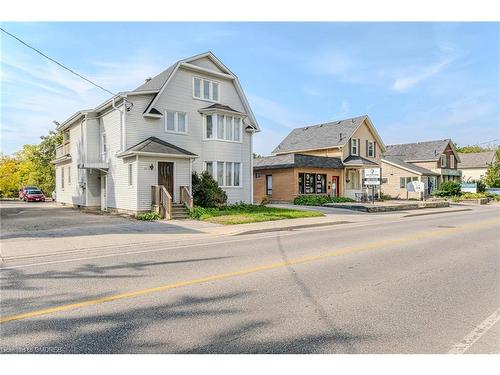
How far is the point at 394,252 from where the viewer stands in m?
9.62

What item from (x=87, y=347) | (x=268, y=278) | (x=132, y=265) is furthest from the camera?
(x=132, y=265)

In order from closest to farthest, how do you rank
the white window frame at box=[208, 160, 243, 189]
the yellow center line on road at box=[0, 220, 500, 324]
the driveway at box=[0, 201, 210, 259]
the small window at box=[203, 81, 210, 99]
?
1. the yellow center line on road at box=[0, 220, 500, 324]
2. the driveway at box=[0, 201, 210, 259]
3. the white window frame at box=[208, 160, 243, 189]
4. the small window at box=[203, 81, 210, 99]

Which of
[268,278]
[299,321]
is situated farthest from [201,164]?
[299,321]

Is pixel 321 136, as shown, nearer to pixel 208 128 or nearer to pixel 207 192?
pixel 208 128

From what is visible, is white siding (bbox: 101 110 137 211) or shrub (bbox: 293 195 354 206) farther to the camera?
shrub (bbox: 293 195 354 206)

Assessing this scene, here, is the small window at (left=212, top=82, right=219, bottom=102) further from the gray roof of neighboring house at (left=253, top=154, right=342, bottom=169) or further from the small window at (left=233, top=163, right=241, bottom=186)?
the gray roof of neighboring house at (left=253, top=154, right=342, bottom=169)

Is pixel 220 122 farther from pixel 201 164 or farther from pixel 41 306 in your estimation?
pixel 41 306

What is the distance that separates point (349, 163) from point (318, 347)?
33.0 metres

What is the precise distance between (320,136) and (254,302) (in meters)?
36.0

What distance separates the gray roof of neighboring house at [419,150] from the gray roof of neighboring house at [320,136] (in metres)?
18.6

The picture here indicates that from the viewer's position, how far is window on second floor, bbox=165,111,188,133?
22477 mm

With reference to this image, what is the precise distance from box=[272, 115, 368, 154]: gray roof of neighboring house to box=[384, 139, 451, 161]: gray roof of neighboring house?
18628 mm

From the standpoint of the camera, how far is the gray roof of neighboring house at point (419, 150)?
50375mm

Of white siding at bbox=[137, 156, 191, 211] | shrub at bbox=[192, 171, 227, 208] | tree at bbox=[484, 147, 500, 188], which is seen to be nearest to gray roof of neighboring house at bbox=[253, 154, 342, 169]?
shrub at bbox=[192, 171, 227, 208]
